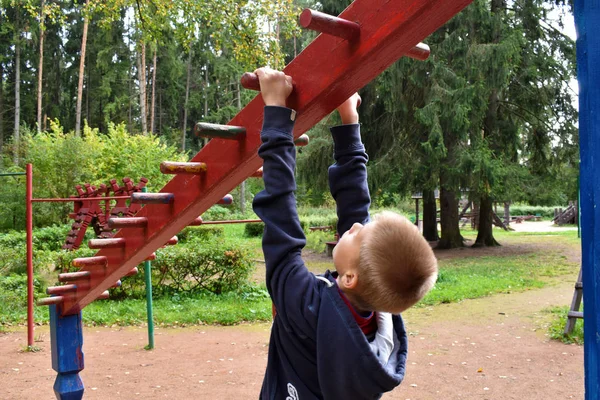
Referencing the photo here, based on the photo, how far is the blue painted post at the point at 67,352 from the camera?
3.36 m

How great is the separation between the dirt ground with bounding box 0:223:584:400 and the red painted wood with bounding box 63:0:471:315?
2.98m

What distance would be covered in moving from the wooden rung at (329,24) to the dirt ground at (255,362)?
3828 millimetres

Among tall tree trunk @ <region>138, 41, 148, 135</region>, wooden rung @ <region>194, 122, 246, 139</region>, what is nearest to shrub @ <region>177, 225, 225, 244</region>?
wooden rung @ <region>194, 122, 246, 139</region>

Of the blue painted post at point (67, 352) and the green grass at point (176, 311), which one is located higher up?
the blue painted post at point (67, 352)

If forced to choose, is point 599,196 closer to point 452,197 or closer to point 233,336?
point 233,336

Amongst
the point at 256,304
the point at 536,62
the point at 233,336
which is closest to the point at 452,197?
the point at 536,62

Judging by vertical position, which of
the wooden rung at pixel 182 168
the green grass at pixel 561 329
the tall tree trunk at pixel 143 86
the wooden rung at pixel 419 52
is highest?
the tall tree trunk at pixel 143 86

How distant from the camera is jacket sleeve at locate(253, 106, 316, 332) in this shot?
1.39m

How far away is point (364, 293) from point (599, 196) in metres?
0.52

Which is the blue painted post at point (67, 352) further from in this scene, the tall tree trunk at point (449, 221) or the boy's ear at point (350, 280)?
the tall tree trunk at point (449, 221)

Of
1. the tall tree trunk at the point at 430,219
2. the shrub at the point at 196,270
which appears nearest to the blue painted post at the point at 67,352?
the shrub at the point at 196,270

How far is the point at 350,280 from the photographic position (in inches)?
52.0

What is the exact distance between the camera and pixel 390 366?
1395 mm

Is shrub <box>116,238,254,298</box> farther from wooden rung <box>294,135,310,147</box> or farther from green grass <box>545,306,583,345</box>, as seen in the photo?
wooden rung <box>294,135,310,147</box>
